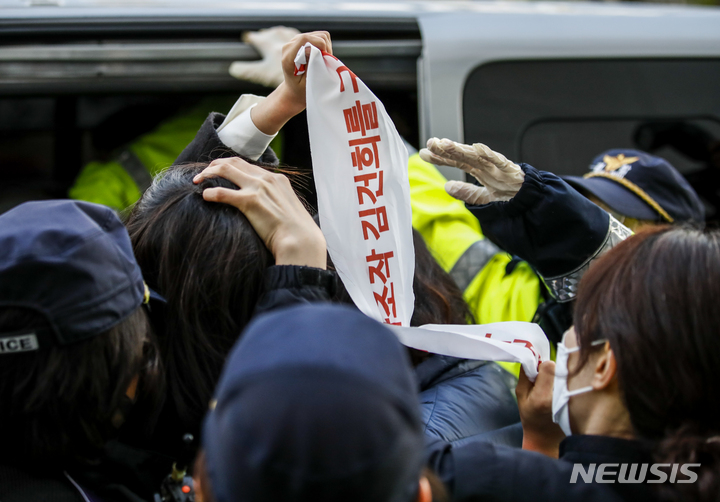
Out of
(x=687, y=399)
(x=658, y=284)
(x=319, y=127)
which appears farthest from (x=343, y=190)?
(x=687, y=399)

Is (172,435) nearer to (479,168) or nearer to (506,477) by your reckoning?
(506,477)

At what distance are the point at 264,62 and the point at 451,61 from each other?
630 mm

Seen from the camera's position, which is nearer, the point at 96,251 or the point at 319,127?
the point at 96,251

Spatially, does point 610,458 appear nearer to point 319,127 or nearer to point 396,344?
point 396,344

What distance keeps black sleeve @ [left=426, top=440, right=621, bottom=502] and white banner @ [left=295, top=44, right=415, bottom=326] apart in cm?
37

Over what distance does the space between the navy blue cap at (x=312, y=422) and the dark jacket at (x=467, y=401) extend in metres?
0.60

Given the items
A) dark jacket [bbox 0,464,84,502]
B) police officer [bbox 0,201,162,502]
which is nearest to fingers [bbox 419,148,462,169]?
police officer [bbox 0,201,162,502]

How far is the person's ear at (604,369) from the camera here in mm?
1011

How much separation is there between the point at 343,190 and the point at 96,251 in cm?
53

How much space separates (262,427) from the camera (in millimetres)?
633

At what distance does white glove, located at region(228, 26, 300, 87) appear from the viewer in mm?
2021

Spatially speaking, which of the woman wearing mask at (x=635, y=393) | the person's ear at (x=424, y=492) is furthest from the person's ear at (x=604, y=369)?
the person's ear at (x=424, y=492)

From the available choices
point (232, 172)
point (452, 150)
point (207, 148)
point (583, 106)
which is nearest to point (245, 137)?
point (207, 148)

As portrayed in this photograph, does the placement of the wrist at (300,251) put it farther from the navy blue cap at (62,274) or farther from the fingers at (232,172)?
the navy blue cap at (62,274)
